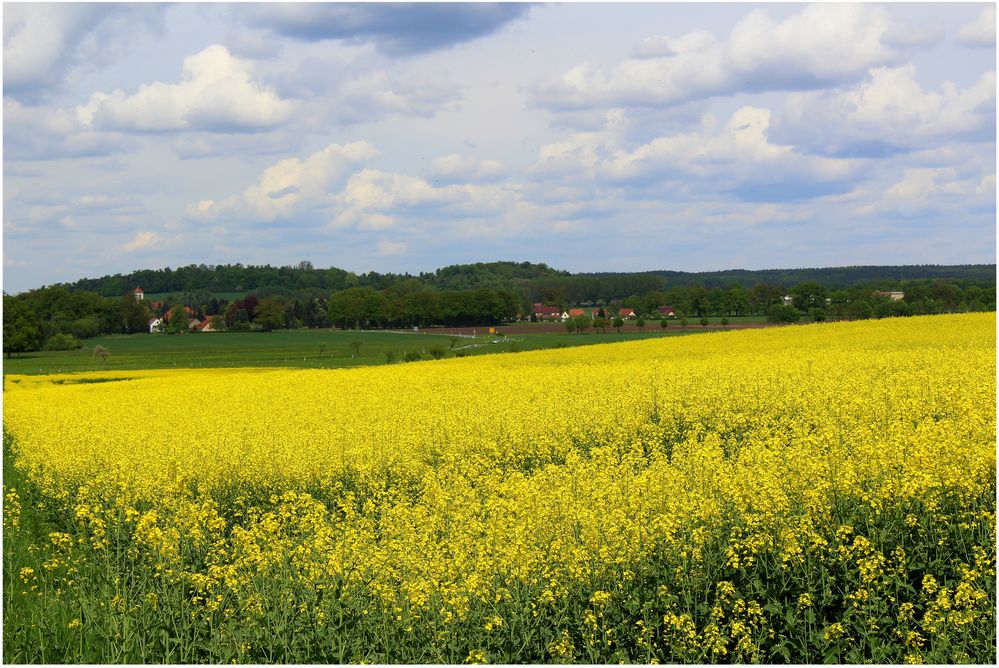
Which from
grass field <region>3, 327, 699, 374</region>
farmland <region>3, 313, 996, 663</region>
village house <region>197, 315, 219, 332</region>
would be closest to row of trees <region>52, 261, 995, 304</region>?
village house <region>197, 315, 219, 332</region>

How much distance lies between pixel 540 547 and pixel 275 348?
246ft

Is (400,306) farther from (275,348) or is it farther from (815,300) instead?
(815,300)

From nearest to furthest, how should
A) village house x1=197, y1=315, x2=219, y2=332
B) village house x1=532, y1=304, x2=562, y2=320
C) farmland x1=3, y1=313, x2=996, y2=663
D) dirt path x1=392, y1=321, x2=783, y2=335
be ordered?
farmland x1=3, y1=313, x2=996, y2=663
dirt path x1=392, y1=321, x2=783, y2=335
village house x1=532, y1=304, x2=562, y2=320
village house x1=197, y1=315, x2=219, y2=332

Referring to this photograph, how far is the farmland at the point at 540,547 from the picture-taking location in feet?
22.8

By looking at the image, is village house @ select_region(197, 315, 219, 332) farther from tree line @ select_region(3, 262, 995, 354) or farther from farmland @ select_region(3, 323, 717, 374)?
farmland @ select_region(3, 323, 717, 374)

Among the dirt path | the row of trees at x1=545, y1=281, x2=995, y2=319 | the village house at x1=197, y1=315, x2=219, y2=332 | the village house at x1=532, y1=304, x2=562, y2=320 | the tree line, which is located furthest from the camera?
the village house at x1=197, y1=315, x2=219, y2=332

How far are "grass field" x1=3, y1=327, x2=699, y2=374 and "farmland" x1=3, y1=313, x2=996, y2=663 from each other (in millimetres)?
41897

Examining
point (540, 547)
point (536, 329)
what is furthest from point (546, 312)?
point (540, 547)

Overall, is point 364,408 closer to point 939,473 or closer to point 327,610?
point 327,610

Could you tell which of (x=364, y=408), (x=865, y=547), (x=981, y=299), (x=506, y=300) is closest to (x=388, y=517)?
(x=865, y=547)

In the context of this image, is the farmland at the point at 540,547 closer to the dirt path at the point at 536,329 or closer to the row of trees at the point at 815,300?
the row of trees at the point at 815,300

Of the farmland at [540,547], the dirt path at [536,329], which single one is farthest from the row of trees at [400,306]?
the farmland at [540,547]

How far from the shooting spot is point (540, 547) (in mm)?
8094

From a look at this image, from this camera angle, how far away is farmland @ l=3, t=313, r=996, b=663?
6938mm
